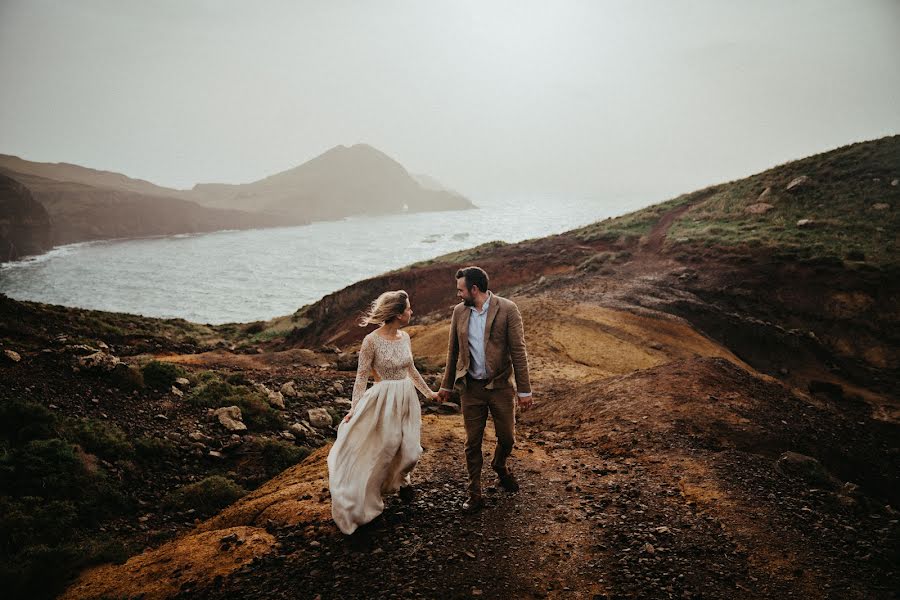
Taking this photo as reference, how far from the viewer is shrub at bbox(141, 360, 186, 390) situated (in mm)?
8492

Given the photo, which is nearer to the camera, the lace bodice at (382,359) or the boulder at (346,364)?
the lace bodice at (382,359)

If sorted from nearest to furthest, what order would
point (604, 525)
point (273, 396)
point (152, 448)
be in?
point (604, 525), point (152, 448), point (273, 396)

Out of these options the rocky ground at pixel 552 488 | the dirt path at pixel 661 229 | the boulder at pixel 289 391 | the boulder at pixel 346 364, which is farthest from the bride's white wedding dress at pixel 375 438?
the dirt path at pixel 661 229

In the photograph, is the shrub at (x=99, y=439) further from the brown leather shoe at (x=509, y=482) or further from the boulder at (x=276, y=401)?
the brown leather shoe at (x=509, y=482)

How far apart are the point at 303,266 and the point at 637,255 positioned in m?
65.1

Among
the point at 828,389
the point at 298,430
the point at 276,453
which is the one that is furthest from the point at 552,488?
the point at 828,389

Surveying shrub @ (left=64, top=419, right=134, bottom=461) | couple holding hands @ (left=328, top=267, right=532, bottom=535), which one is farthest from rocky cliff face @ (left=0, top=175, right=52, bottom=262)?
couple holding hands @ (left=328, top=267, right=532, bottom=535)

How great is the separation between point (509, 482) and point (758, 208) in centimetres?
2768

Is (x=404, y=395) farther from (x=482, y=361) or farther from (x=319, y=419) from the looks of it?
(x=319, y=419)

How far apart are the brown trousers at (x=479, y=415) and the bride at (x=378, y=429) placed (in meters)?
0.53

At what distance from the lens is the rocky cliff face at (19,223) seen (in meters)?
78.1

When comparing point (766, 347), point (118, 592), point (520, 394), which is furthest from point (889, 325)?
point (118, 592)

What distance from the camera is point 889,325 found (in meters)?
16.1

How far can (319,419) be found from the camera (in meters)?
8.59
